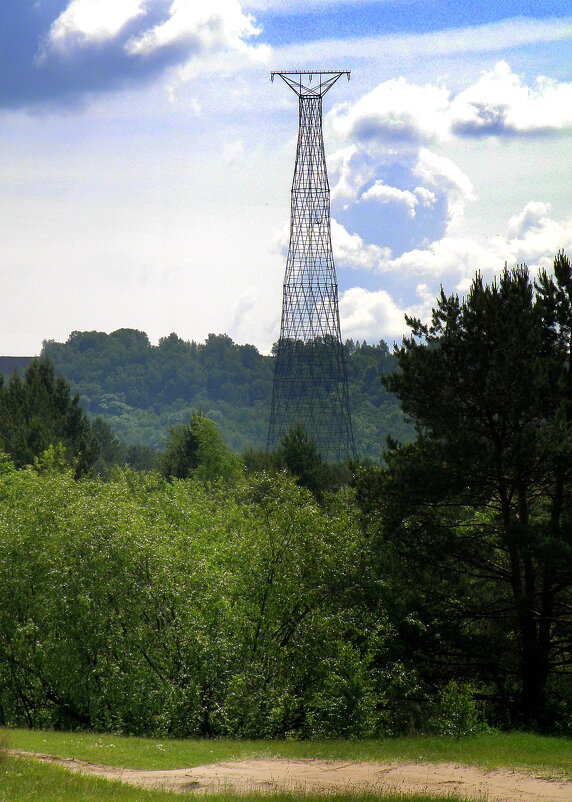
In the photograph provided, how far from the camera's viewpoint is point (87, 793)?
14078mm

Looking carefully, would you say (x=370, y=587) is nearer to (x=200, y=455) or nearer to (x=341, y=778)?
(x=341, y=778)

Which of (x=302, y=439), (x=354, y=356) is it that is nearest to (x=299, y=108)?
(x=302, y=439)

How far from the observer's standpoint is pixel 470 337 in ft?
86.5

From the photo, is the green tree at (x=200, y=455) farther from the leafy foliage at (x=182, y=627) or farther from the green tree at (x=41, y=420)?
the leafy foliage at (x=182, y=627)

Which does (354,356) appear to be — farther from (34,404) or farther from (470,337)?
(470,337)

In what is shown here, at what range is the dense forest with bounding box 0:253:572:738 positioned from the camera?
23062mm

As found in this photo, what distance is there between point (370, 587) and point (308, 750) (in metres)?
7.07

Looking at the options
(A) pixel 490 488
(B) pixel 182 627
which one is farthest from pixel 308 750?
(A) pixel 490 488

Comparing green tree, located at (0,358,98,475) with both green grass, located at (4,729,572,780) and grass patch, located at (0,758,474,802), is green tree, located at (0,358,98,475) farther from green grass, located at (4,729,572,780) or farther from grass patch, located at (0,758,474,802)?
grass patch, located at (0,758,474,802)

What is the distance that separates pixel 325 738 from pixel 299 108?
136ft

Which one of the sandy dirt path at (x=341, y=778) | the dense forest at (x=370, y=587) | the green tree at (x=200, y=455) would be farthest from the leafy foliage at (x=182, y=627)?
the green tree at (x=200, y=455)

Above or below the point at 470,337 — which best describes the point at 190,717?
below

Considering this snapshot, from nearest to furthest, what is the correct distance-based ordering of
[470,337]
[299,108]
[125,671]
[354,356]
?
1. [125,671]
2. [470,337]
3. [299,108]
4. [354,356]

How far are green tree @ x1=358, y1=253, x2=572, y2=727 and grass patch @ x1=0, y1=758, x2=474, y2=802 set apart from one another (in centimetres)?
1108
